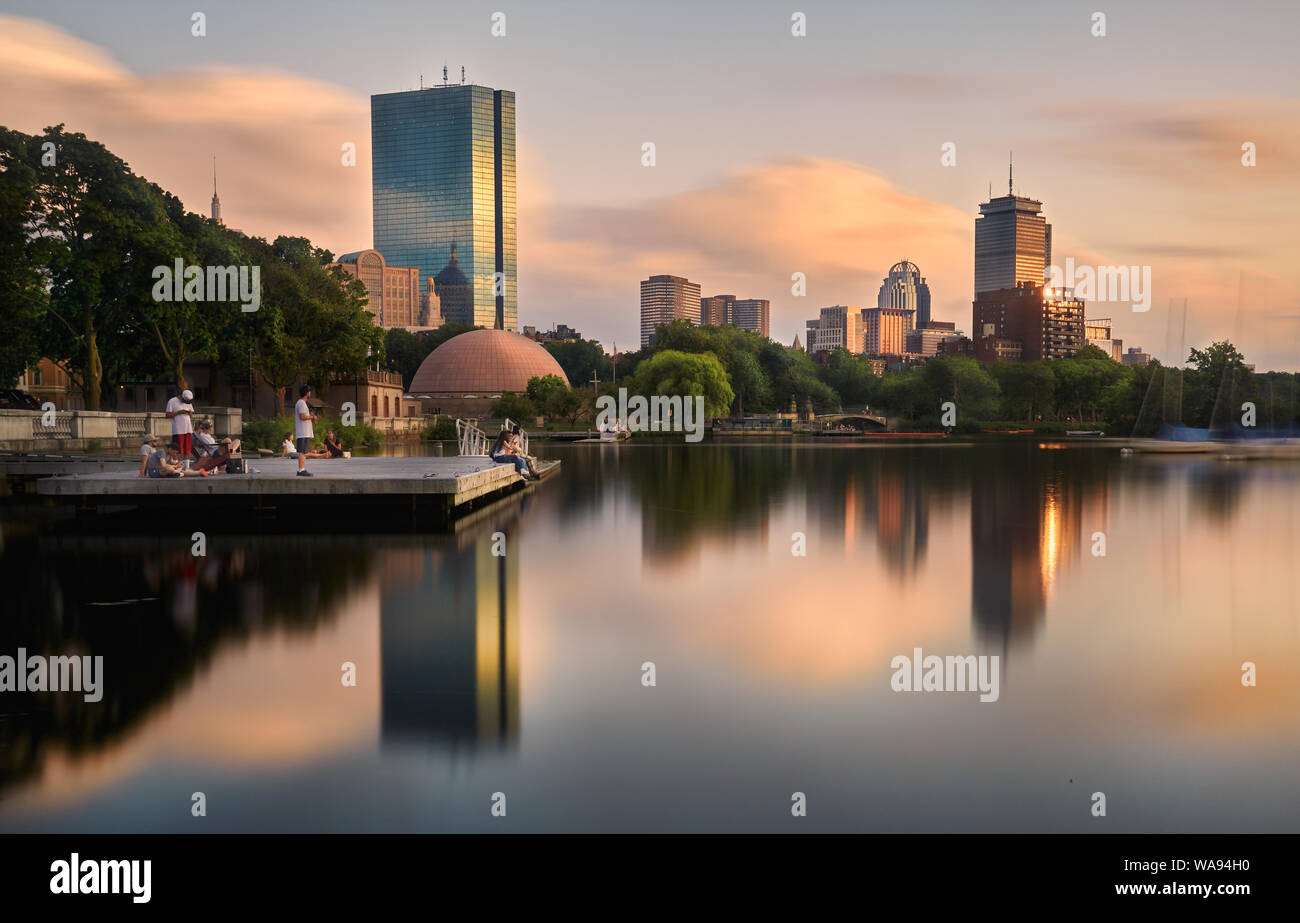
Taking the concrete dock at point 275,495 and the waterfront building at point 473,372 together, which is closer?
the concrete dock at point 275,495

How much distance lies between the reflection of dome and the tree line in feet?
276

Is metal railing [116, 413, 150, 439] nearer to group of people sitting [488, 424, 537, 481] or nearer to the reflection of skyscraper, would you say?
group of people sitting [488, 424, 537, 481]

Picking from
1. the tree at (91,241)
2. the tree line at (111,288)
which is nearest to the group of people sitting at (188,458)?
the tree line at (111,288)

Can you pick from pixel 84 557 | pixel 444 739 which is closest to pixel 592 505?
pixel 84 557

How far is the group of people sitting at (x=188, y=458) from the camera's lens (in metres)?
18.0

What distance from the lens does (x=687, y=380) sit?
78.3 m

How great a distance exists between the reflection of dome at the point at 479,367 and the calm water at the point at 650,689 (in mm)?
121482

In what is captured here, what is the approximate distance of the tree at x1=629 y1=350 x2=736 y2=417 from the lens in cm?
7819

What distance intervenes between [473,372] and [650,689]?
132m

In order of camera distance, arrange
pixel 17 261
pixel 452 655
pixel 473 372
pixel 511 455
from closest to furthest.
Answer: pixel 452 655
pixel 511 455
pixel 17 261
pixel 473 372

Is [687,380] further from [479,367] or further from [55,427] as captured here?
[479,367]

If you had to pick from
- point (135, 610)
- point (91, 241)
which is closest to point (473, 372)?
point (91, 241)

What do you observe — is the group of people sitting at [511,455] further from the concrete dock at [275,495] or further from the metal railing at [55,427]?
the metal railing at [55,427]

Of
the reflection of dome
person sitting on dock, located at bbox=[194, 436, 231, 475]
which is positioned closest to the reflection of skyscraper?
person sitting on dock, located at bbox=[194, 436, 231, 475]
